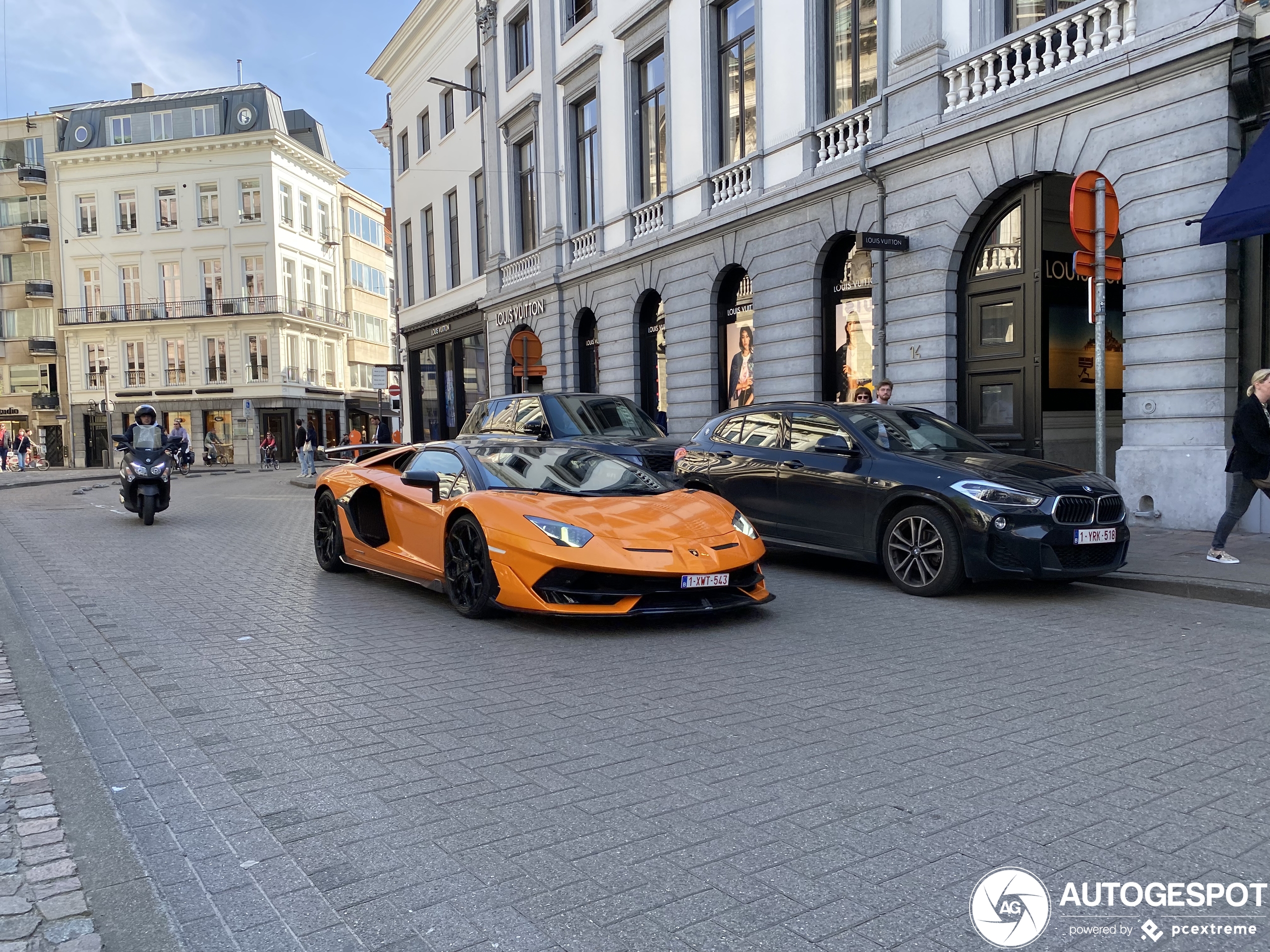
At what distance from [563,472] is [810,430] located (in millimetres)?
2887

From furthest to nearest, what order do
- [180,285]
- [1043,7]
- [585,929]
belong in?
[180,285]
[1043,7]
[585,929]

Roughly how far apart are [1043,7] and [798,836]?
517 inches

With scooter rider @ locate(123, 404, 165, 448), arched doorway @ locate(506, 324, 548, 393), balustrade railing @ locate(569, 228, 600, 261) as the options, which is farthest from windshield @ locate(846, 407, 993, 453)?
balustrade railing @ locate(569, 228, 600, 261)

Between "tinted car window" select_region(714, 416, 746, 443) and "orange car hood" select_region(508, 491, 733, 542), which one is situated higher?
"tinted car window" select_region(714, 416, 746, 443)

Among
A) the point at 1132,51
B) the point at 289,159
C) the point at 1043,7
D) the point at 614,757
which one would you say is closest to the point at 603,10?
the point at 1043,7

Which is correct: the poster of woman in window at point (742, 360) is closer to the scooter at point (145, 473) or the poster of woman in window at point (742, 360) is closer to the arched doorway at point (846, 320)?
the arched doorway at point (846, 320)

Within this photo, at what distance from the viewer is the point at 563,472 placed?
745 cm

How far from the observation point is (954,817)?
10.8ft

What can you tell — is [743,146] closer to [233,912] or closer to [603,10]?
[603,10]

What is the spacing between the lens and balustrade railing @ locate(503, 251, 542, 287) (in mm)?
27484

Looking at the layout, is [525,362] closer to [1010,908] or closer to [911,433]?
[911,433]

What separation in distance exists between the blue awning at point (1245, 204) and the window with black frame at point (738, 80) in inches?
371

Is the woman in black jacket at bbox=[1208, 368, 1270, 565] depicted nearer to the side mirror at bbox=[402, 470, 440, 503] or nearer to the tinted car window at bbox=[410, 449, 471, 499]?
the tinted car window at bbox=[410, 449, 471, 499]

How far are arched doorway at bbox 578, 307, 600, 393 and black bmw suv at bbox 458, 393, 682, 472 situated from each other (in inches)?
465
